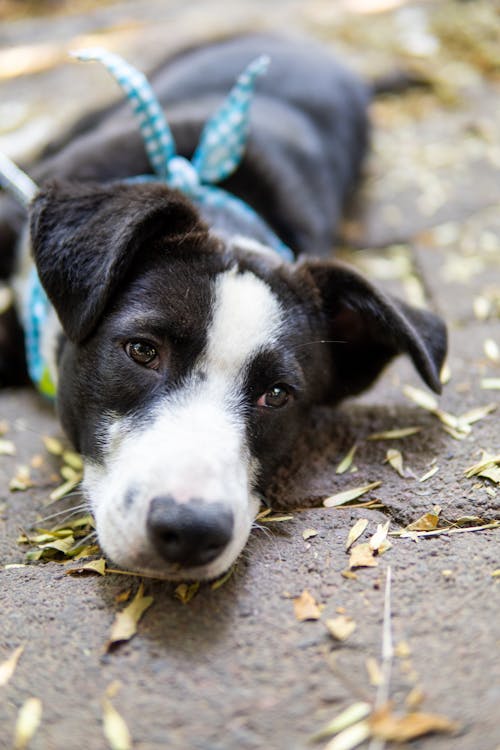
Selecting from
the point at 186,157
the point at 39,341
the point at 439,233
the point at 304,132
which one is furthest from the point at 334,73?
the point at 39,341

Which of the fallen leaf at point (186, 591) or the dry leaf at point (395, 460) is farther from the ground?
the fallen leaf at point (186, 591)

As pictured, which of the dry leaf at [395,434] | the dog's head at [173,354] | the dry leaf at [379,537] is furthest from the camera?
the dry leaf at [395,434]

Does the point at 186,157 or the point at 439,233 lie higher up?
the point at 186,157

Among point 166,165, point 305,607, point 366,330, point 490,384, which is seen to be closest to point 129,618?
point 305,607

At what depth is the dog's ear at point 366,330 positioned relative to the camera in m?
2.00

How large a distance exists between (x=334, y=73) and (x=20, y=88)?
1.99m

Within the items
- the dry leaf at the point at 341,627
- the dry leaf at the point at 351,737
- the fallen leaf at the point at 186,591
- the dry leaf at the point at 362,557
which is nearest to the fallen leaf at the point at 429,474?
the dry leaf at the point at 362,557

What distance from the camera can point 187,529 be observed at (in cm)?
145

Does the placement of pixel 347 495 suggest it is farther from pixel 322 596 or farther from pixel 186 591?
pixel 186 591

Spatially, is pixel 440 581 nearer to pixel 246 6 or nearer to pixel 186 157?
pixel 186 157

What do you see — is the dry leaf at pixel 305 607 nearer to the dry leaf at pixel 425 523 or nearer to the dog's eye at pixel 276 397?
the dry leaf at pixel 425 523

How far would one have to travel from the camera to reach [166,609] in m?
1.52

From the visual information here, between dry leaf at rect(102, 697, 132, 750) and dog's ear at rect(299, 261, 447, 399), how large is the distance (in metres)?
1.16

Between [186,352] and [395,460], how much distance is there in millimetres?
672
